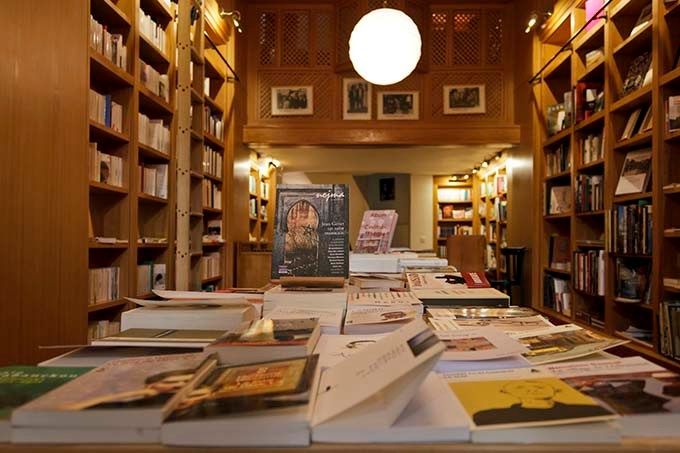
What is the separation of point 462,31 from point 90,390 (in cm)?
598

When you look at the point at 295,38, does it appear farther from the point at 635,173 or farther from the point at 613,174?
the point at 635,173

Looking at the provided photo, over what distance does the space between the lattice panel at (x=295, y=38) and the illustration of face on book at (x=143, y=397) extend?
5.60 metres

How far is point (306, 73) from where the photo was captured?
232 inches

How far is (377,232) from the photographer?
3.54m

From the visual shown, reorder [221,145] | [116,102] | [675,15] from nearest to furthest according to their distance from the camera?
[675,15] < [116,102] < [221,145]

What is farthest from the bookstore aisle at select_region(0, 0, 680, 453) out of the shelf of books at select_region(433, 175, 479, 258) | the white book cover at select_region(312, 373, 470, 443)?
the shelf of books at select_region(433, 175, 479, 258)

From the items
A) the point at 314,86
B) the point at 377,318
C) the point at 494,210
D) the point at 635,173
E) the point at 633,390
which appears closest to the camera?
the point at 633,390

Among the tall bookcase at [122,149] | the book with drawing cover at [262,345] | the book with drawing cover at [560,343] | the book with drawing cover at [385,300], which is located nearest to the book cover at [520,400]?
the book with drawing cover at [560,343]

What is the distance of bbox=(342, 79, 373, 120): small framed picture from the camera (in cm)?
584

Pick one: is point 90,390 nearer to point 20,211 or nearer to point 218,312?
point 218,312

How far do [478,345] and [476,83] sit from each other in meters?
5.39

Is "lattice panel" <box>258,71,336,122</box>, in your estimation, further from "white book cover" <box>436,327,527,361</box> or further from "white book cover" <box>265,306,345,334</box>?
"white book cover" <box>436,327,527,361</box>

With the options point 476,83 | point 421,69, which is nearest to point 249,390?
point 421,69

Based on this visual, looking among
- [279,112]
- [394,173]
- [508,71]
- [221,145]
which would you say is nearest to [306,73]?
[279,112]
